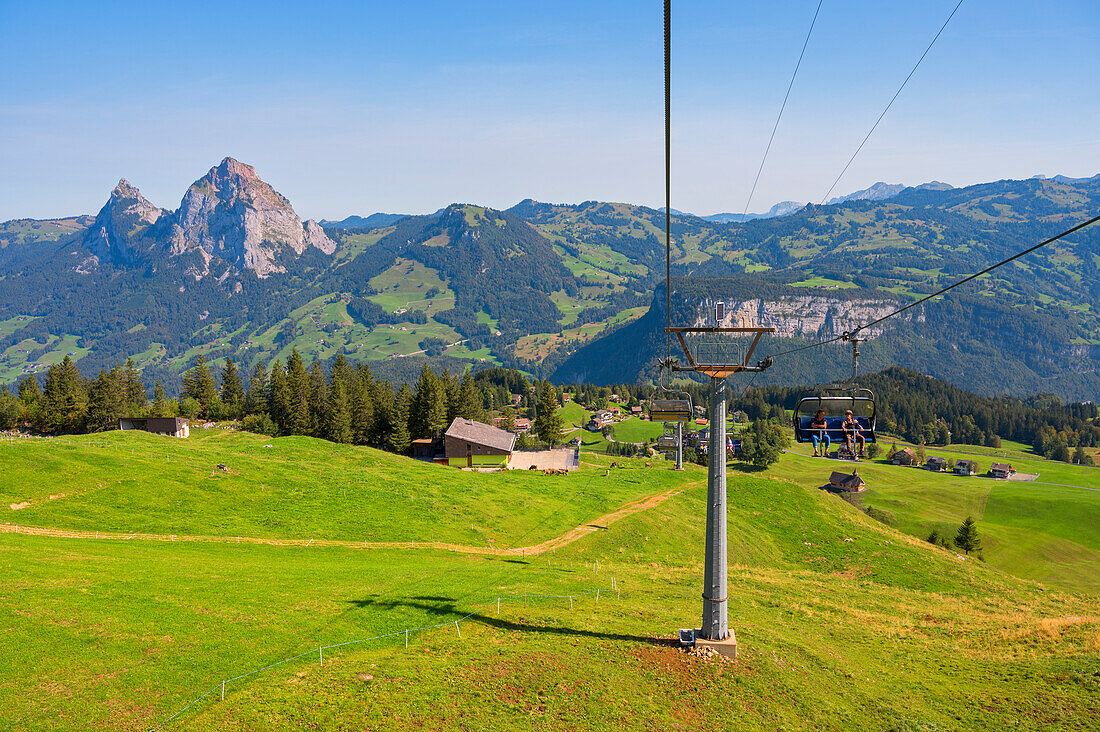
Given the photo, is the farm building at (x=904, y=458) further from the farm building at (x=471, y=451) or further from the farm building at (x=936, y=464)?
the farm building at (x=471, y=451)

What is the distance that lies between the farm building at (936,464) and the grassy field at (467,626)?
153482 mm

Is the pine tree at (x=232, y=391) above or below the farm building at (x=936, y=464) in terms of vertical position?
above

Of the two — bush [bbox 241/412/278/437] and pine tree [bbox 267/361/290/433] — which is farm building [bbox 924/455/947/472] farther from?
bush [bbox 241/412/278/437]

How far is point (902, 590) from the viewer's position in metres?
43.4

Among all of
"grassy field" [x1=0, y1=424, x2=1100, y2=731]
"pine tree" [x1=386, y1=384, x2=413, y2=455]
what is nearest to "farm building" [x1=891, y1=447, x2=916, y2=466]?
"grassy field" [x1=0, y1=424, x2=1100, y2=731]

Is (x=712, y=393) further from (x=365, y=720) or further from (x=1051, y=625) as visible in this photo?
(x=1051, y=625)

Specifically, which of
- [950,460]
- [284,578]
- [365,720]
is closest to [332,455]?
[284,578]

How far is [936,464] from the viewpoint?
180m

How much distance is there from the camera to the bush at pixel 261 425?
9314 cm

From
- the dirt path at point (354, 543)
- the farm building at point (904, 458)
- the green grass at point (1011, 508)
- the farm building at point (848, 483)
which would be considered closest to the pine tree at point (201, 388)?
the dirt path at point (354, 543)

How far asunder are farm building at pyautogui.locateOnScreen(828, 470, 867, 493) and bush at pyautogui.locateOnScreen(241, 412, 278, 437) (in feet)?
424

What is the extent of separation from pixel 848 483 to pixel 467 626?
5542 inches

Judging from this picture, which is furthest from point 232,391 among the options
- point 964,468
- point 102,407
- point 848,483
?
point 964,468

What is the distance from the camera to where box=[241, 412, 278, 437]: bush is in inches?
3667
